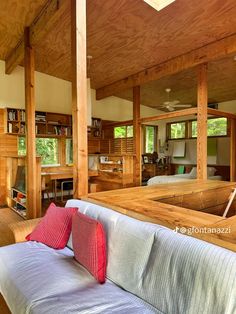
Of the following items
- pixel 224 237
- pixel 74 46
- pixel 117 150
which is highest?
pixel 74 46

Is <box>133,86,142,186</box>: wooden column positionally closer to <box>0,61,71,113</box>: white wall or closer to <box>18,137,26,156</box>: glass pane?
<box>0,61,71,113</box>: white wall

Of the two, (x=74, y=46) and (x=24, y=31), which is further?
(x=24, y=31)

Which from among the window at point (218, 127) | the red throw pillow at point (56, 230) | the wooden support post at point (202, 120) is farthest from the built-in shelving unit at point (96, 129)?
the red throw pillow at point (56, 230)

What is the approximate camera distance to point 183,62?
4555 mm

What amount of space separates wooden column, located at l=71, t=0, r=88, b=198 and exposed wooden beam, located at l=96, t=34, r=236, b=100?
2.63m

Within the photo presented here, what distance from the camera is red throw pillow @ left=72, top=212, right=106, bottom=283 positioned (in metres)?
1.46

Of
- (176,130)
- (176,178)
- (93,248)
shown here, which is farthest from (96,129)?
(93,248)

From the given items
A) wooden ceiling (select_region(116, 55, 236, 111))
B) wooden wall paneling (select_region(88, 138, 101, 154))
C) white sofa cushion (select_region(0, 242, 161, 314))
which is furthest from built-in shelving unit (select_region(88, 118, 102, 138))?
white sofa cushion (select_region(0, 242, 161, 314))

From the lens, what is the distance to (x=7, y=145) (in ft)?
18.1

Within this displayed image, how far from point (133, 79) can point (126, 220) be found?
4.96 meters

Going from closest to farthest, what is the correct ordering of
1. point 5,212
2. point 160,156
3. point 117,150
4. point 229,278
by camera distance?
point 229,278 < point 5,212 < point 117,150 < point 160,156

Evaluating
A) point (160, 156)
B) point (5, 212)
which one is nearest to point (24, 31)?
point (5, 212)

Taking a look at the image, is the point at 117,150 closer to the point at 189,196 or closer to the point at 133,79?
the point at 133,79

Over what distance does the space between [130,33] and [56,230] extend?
3.42 metres
